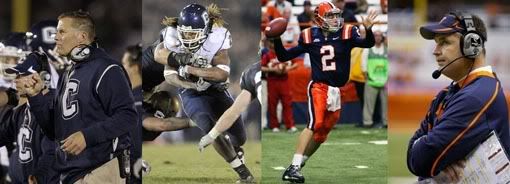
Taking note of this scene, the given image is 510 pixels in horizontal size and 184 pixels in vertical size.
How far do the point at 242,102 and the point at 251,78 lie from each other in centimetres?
12

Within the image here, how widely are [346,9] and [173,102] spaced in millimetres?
904

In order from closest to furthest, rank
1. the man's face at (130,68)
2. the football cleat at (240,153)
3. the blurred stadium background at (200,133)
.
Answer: the blurred stadium background at (200,133) → the football cleat at (240,153) → the man's face at (130,68)

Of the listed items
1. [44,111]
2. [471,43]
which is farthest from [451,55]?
[44,111]

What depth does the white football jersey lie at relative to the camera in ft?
13.9

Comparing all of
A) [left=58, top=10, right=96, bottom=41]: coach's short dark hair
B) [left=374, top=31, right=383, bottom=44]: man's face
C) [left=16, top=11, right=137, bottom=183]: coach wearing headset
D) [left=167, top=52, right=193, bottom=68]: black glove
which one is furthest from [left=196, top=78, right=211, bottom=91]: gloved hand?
[left=374, top=31, right=383, bottom=44]: man's face

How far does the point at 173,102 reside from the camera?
4387 millimetres

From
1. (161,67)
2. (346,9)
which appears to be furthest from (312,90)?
(161,67)

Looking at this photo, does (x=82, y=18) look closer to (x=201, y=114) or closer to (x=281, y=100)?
(x=201, y=114)

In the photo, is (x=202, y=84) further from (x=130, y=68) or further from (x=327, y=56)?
(x=130, y=68)

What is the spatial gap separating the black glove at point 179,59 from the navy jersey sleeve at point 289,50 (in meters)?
0.40

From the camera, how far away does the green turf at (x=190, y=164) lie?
4270 mm

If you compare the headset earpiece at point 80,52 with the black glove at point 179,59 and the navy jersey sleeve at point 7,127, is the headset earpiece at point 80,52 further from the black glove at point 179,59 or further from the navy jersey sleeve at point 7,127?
the navy jersey sleeve at point 7,127

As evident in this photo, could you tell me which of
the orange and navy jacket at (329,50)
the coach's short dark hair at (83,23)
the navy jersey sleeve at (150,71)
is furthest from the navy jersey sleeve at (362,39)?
the coach's short dark hair at (83,23)

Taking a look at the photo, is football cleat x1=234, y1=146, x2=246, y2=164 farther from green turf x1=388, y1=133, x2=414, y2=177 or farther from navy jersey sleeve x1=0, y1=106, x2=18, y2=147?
green turf x1=388, y1=133, x2=414, y2=177
